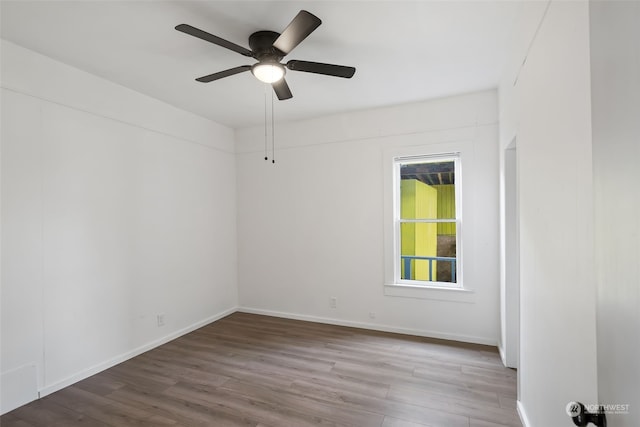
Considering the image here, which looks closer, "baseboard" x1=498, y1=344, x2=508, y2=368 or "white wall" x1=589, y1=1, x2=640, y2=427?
"white wall" x1=589, y1=1, x2=640, y2=427

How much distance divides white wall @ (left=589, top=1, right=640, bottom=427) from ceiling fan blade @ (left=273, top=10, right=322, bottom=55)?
132 centimetres

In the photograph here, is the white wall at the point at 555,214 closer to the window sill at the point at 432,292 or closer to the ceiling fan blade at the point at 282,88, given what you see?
the window sill at the point at 432,292

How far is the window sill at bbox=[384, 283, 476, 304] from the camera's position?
11.3 ft

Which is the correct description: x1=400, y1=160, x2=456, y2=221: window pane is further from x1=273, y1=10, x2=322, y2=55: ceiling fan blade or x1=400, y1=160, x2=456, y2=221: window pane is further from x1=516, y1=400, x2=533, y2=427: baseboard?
x1=273, y1=10, x2=322, y2=55: ceiling fan blade

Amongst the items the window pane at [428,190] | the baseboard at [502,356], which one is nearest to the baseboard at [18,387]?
the window pane at [428,190]

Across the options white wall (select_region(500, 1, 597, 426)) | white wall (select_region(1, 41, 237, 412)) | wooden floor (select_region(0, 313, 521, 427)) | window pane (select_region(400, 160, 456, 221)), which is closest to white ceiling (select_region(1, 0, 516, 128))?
white wall (select_region(1, 41, 237, 412))

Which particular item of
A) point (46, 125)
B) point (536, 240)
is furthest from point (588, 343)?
point (46, 125)

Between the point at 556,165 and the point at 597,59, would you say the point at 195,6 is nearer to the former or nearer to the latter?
the point at 597,59

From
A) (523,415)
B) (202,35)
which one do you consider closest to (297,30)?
(202,35)

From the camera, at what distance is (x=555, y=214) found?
137 centimetres

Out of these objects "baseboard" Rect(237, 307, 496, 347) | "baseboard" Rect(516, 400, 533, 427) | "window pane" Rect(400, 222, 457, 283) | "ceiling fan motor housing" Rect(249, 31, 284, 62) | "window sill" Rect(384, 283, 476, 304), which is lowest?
"baseboard" Rect(237, 307, 496, 347)

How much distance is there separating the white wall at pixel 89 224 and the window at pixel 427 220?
108 inches

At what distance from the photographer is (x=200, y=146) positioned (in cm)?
414

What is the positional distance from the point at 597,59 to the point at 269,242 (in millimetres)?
4156
